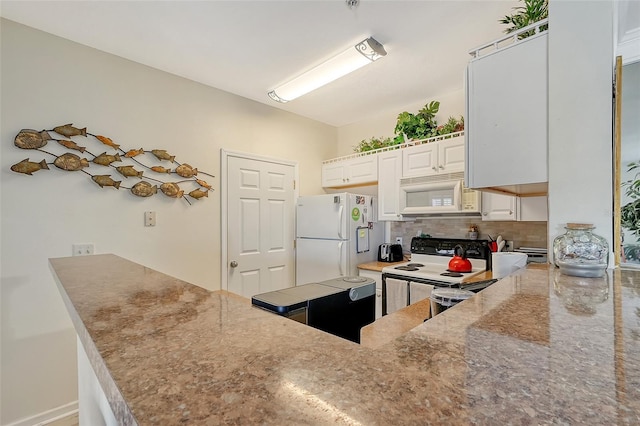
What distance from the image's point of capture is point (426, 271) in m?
2.59

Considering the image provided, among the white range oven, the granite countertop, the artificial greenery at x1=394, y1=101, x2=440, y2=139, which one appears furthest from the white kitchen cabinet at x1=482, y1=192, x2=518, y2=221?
the granite countertop

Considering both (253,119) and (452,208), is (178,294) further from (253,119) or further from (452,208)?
(253,119)

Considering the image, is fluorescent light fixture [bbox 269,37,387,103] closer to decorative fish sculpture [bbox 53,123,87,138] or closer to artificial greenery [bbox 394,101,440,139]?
artificial greenery [bbox 394,101,440,139]

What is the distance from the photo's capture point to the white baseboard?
1883 mm

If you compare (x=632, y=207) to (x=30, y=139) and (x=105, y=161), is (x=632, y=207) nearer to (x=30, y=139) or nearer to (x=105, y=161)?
(x=105, y=161)

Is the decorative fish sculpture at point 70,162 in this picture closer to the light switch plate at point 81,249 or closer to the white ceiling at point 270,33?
the light switch plate at point 81,249

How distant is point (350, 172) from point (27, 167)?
2.72 m

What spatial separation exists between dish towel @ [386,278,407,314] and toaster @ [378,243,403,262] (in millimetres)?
579

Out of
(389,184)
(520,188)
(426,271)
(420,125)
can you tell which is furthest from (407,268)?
(420,125)

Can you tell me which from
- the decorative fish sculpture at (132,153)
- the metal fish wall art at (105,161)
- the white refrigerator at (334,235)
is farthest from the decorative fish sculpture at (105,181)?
the white refrigerator at (334,235)

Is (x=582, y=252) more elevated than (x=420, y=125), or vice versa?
(x=420, y=125)

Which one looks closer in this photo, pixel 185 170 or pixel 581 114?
pixel 581 114

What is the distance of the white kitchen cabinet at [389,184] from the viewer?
3020mm

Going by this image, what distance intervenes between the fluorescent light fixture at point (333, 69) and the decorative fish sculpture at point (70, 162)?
1604 mm
